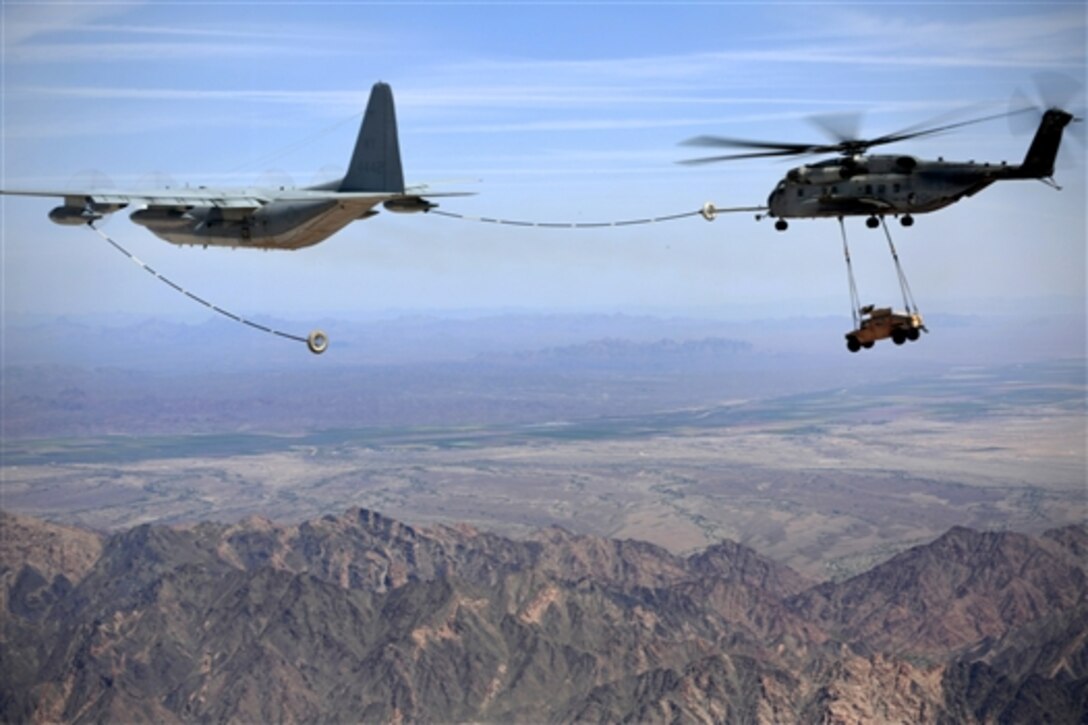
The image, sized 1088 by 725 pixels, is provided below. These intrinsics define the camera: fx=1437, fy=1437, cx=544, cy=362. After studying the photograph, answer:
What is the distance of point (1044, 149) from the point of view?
6875 centimetres

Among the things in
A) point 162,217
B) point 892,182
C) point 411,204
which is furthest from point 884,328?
point 162,217

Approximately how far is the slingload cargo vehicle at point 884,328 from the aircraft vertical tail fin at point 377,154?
23430 mm

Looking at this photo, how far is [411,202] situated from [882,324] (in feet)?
79.1

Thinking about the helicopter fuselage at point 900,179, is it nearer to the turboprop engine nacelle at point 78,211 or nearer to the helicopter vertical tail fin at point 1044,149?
the helicopter vertical tail fin at point 1044,149

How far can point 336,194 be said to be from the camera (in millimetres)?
70438

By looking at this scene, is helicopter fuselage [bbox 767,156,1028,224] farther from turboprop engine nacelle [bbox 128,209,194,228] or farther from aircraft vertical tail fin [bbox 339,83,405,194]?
turboprop engine nacelle [bbox 128,209,194,228]

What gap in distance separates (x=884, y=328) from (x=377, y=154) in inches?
1040

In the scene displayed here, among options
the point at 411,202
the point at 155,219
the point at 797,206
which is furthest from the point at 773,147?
the point at 155,219

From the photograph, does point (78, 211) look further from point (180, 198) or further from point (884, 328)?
point (884, 328)

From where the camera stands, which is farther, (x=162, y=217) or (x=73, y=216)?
(x=162, y=217)

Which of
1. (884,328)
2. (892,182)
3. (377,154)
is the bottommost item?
(884,328)

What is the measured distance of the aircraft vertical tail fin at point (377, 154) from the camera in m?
71.5

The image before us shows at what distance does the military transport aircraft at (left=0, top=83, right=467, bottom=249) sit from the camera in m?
69.9

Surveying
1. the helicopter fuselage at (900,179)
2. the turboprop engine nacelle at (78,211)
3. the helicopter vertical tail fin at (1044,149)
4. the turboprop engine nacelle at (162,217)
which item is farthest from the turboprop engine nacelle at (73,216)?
the helicopter vertical tail fin at (1044,149)
